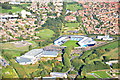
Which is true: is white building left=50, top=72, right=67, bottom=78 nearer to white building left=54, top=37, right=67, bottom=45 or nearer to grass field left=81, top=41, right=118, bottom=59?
grass field left=81, top=41, right=118, bottom=59

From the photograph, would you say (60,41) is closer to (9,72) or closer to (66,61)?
(66,61)

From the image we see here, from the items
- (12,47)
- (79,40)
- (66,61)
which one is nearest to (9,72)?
(66,61)

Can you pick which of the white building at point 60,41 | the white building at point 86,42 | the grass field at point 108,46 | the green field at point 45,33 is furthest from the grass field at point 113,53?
the green field at point 45,33

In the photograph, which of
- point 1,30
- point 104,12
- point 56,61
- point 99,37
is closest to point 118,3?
point 104,12

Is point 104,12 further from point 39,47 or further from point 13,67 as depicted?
point 13,67

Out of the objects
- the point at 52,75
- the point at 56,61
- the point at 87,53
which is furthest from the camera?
the point at 87,53

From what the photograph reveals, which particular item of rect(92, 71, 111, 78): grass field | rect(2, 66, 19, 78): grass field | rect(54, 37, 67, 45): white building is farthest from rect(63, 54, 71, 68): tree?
rect(54, 37, 67, 45): white building
